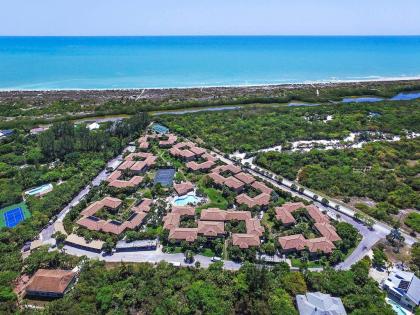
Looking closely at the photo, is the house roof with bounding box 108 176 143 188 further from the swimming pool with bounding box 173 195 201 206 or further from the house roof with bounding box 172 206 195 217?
the house roof with bounding box 172 206 195 217

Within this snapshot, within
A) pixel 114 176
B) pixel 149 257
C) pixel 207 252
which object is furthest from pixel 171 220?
pixel 114 176

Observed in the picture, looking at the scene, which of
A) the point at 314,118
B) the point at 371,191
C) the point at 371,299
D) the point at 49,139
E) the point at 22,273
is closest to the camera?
the point at 371,299

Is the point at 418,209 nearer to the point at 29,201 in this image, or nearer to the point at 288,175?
the point at 288,175

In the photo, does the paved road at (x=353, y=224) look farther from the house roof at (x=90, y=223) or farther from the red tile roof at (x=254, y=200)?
the house roof at (x=90, y=223)

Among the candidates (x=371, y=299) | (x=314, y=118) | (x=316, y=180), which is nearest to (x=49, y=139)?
(x=316, y=180)

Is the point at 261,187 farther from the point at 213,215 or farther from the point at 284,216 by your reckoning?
the point at 213,215

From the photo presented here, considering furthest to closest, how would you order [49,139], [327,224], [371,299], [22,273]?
[49,139] < [327,224] < [22,273] < [371,299]

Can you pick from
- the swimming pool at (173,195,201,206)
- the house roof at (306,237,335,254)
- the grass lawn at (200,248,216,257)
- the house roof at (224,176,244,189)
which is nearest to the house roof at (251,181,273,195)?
the house roof at (224,176,244,189)
